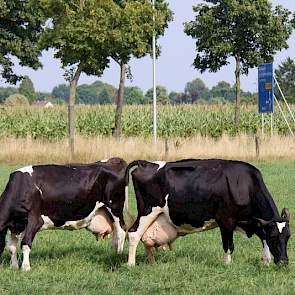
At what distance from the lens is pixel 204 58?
33.7 metres

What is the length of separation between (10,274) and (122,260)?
164 cm

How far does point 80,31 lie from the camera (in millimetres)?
26312

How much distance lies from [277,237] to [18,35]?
3364cm

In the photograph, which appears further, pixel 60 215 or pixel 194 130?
pixel 194 130

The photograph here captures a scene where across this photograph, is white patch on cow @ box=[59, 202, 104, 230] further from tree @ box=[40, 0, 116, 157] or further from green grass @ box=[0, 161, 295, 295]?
tree @ box=[40, 0, 116, 157]

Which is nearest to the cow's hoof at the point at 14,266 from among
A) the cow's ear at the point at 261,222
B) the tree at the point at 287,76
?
the cow's ear at the point at 261,222

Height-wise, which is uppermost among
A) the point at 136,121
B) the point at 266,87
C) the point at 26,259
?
the point at 266,87

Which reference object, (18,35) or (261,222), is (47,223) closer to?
(261,222)

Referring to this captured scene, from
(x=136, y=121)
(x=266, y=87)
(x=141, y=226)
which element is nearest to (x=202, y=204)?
(x=141, y=226)

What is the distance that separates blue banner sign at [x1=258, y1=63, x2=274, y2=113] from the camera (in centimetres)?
3163

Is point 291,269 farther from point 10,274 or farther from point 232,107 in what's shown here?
point 232,107

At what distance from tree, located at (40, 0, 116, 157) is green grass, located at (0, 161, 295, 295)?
1583 cm

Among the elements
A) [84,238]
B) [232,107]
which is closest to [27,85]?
[232,107]

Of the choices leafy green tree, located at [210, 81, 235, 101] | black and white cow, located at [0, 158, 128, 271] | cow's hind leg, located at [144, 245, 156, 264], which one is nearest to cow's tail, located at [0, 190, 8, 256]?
black and white cow, located at [0, 158, 128, 271]
